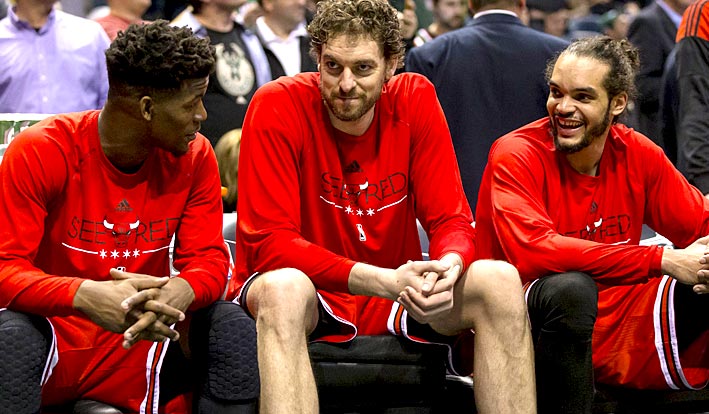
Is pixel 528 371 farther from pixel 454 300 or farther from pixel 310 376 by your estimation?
pixel 310 376

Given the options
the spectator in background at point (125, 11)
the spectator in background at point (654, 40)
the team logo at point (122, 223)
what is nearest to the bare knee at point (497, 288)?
the team logo at point (122, 223)

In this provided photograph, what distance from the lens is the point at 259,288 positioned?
3238 millimetres

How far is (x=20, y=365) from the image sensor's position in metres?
2.84

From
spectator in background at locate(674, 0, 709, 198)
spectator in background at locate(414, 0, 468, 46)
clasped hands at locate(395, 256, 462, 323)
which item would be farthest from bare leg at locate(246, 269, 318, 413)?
spectator in background at locate(414, 0, 468, 46)

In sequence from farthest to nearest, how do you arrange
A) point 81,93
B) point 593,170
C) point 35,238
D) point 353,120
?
point 81,93, point 593,170, point 353,120, point 35,238

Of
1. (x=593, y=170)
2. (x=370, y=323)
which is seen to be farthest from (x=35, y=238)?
(x=593, y=170)

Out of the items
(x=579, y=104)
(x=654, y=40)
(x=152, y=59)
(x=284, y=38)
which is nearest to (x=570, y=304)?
(x=579, y=104)

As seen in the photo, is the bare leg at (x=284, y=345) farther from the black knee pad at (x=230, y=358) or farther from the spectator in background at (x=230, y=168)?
the spectator in background at (x=230, y=168)

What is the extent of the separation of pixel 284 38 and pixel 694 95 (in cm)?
215

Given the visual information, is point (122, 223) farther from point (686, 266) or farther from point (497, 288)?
point (686, 266)

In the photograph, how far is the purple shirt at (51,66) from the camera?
16.0 feet

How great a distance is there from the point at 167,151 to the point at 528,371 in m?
1.19

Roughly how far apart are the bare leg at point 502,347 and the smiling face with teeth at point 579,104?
0.60 m

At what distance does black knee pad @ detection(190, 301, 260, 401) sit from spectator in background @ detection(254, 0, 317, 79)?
9.45 feet
